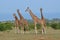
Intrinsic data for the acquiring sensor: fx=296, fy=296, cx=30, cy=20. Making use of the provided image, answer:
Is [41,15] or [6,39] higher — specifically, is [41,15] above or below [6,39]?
above

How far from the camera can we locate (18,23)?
27.0 m

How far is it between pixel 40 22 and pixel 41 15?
61cm

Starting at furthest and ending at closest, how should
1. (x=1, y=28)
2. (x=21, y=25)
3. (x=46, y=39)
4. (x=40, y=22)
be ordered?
(x=1, y=28) → (x=21, y=25) → (x=40, y=22) → (x=46, y=39)

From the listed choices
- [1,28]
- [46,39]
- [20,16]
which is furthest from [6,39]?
[1,28]

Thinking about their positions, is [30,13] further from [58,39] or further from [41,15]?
[58,39]

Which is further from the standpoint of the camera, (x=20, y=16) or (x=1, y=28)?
(x=1, y=28)

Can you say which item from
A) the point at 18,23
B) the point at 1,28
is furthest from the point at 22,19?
the point at 1,28

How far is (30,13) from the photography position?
26.1 meters

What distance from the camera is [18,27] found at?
26719mm

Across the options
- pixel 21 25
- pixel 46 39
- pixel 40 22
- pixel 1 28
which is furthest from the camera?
pixel 1 28

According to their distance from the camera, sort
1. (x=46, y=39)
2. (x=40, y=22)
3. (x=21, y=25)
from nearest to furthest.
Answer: (x=46, y=39), (x=40, y=22), (x=21, y=25)

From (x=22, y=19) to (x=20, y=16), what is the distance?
67cm

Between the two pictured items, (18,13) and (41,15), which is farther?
(18,13)

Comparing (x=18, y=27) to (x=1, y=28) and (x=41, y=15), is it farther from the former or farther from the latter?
(x=1, y=28)
